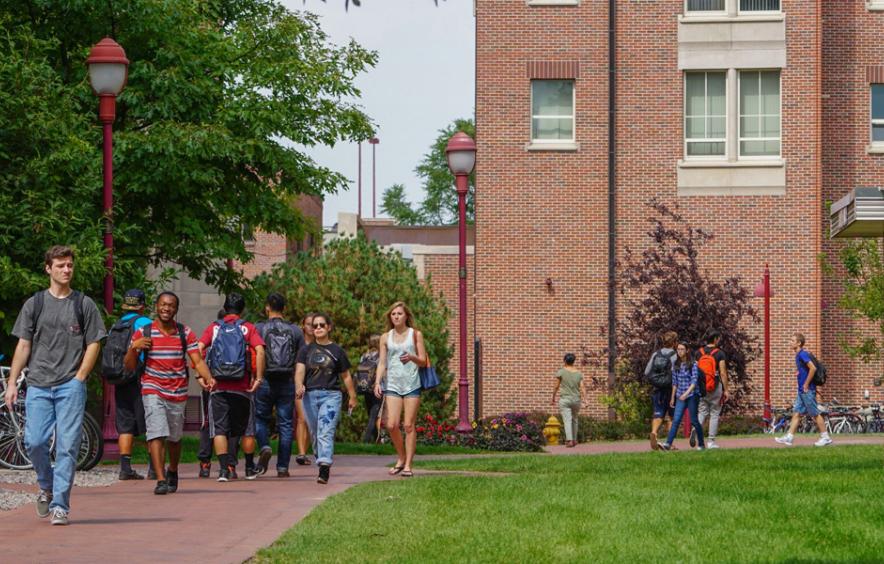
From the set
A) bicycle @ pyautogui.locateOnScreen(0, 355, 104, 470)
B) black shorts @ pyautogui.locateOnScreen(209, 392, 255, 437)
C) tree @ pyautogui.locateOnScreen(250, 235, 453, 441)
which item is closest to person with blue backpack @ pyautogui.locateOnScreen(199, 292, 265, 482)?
black shorts @ pyautogui.locateOnScreen(209, 392, 255, 437)

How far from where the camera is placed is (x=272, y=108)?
27.9 m

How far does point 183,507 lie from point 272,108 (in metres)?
15.4

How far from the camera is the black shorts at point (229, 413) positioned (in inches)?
620

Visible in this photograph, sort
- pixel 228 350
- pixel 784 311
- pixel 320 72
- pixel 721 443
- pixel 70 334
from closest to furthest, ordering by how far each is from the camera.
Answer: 1. pixel 70 334
2. pixel 228 350
3. pixel 721 443
4. pixel 320 72
5. pixel 784 311

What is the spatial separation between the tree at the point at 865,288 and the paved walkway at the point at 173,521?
19752 millimetres

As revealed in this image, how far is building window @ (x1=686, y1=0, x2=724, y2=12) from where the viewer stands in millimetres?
37719

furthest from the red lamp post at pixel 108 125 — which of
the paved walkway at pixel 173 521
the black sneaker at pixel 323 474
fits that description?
the black sneaker at pixel 323 474

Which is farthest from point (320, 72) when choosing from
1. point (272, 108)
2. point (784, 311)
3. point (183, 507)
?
point (183, 507)

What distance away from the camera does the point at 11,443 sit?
16.6 metres

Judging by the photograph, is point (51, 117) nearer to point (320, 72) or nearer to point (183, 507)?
point (183, 507)

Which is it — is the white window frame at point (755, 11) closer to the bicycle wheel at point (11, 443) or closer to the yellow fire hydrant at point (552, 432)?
the yellow fire hydrant at point (552, 432)

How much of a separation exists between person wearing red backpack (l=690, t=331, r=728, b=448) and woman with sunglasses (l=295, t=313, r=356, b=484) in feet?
27.1

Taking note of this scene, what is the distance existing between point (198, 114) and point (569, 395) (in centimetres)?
784

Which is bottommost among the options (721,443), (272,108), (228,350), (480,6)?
(721,443)
